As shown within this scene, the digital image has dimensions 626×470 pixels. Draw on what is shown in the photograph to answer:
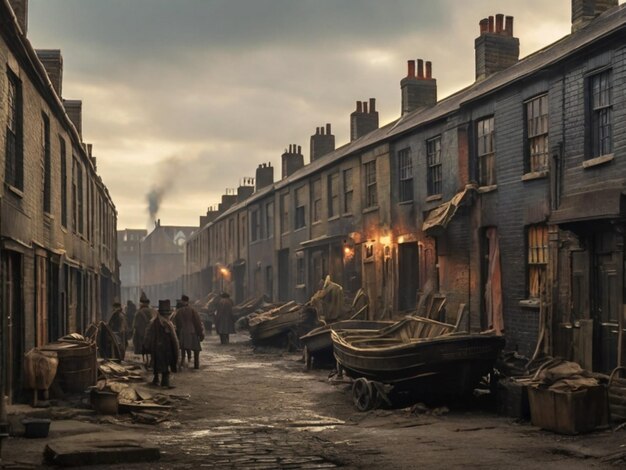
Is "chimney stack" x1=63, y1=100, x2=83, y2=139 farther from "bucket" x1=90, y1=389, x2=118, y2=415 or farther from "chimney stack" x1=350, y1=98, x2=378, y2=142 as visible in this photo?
"bucket" x1=90, y1=389, x2=118, y2=415

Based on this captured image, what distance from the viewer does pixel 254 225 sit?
4372 centimetres

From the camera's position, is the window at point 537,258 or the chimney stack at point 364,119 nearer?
the window at point 537,258

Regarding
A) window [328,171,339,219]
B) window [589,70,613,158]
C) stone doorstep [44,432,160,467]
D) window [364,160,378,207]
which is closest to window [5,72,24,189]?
stone doorstep [44,432,160,467]

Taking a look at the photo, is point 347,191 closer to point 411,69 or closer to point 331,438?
point 411,69

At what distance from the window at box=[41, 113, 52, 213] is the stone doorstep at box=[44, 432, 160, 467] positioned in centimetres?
820

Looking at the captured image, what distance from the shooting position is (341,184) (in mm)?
29250

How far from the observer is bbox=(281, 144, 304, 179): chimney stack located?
4288 cm

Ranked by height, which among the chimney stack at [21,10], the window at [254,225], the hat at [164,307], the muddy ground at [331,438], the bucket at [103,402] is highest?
the chimney stack at [21,10]

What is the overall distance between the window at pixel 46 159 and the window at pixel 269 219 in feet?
75.1

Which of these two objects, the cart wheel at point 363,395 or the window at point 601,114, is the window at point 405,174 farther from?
the cart wheel at point 363,395

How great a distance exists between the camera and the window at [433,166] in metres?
21.8

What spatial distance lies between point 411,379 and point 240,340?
19628 millimetres

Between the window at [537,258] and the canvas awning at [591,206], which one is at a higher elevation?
the canvas awning at [591,206]

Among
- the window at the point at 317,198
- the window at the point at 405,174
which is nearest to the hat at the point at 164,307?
the window at the point at 405,174
